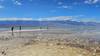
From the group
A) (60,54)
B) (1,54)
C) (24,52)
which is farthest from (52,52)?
(1,54)

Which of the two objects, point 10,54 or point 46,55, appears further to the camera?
point 10,54

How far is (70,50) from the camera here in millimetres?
13773

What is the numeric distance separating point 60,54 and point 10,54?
286 cm

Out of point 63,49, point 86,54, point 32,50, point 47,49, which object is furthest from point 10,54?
point 86,54

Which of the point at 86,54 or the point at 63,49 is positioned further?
the point at 63,49

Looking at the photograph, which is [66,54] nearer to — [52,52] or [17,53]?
[52,52]

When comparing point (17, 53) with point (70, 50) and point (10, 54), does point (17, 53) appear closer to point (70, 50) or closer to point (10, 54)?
point (10, 54)

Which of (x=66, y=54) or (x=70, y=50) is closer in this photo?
(x=66, y=54)

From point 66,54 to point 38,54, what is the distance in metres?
1.50

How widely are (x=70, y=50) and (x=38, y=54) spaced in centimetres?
197

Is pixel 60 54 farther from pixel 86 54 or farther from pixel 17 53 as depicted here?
pixel 17 53

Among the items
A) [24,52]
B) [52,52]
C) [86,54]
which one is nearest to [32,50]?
[24,52]

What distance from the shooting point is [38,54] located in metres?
12.9

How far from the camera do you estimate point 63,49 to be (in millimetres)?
Answer: 14055
